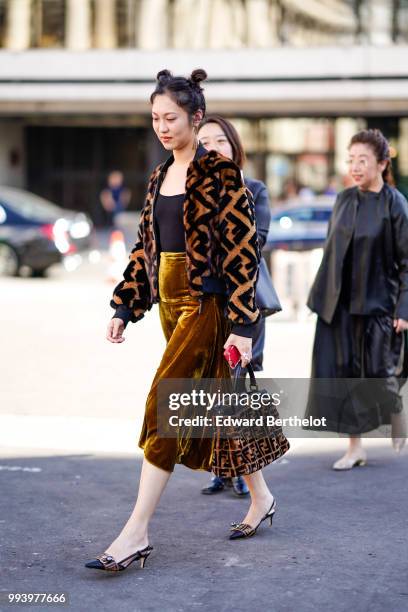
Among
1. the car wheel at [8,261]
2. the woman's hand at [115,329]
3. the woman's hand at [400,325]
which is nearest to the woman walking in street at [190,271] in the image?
the woman's hand at [115,329]

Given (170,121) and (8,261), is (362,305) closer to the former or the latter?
(170,121)

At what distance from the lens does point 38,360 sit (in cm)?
1097

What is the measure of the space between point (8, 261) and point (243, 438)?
15.4 meters

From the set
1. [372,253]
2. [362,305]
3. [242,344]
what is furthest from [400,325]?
[242,344]

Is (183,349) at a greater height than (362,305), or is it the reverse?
(362,305)

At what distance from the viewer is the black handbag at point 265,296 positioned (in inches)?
237

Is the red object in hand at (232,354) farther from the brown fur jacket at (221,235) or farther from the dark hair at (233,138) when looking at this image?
the dark hair at (233,138)

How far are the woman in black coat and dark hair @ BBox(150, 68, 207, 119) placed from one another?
193 centimetres

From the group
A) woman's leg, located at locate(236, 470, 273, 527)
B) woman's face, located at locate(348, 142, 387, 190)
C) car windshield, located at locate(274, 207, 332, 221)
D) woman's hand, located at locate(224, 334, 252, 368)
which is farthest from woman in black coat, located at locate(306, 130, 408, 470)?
car windshield, located at locate(274, 207, 332, 221)

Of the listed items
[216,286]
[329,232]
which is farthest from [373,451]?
[216,286]

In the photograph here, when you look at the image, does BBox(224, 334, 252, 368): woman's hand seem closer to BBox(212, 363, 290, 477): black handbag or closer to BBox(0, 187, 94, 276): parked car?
BBox(212, 363, 290, 477): black handbag

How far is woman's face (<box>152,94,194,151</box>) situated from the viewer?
4.74 m

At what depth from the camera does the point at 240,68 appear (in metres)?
34.4

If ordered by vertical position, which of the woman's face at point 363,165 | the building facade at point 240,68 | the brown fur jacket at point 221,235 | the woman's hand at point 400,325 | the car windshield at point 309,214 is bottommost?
the woman's hand at point 400,325
